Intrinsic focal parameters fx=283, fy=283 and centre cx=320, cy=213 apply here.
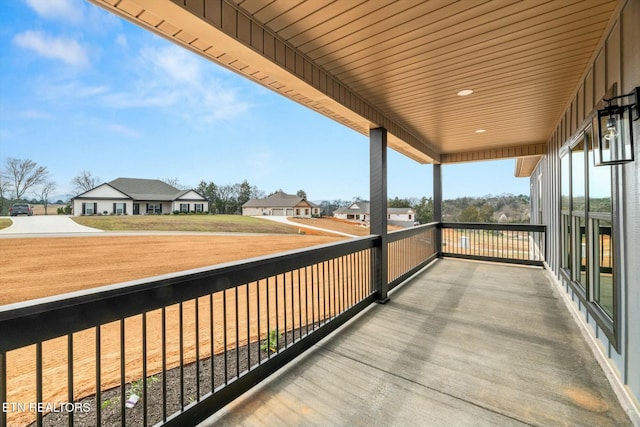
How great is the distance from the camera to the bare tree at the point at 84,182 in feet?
8.97

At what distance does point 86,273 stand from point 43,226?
0.94 meters

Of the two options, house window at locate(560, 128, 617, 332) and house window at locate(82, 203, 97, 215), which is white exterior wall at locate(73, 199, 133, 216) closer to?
house window at locate(82, 203, 97, 215)

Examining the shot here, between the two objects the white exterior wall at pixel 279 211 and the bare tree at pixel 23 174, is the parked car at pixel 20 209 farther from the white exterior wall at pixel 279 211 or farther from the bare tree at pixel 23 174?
the white exterior wall at pixel 279 211

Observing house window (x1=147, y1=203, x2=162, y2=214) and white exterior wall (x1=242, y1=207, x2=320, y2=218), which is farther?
white exterior wall (x1=242, y1=207, x2=320, y2=218)

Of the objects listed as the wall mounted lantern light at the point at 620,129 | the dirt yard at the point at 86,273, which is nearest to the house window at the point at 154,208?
the dirt yard at the point at 86,273

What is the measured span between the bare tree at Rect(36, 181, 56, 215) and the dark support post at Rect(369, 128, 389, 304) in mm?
3351

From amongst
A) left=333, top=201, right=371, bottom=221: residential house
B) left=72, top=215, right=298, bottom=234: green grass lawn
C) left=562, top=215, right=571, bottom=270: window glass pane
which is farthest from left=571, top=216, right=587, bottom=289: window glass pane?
left=72, top=215, right=298, bottom=234: green grass lawn

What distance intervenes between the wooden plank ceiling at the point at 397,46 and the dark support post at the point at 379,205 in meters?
0.39

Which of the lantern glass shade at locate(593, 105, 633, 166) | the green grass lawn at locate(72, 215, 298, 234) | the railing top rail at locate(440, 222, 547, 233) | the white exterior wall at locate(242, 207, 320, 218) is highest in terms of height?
the lantern glass shade at locate(593, 105, 633, 166)

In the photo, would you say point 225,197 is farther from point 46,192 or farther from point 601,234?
point 601,234

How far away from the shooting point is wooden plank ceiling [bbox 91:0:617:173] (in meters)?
1.79

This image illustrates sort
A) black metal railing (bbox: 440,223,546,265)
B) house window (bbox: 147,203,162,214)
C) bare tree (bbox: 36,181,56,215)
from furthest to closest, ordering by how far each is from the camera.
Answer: black metal railing (bbox: 440,223,546,265) → house window (bbox: 147,203,162,214) → bare tree (bbox: 36,181,56,215)

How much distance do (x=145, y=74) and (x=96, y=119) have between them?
1.24 metres

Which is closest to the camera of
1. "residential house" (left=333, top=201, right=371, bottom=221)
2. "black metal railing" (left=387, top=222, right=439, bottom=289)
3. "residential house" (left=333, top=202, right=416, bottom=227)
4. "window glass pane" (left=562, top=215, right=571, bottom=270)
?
"window glass pane" (left=562, top=215, right=571, bottom=270)
